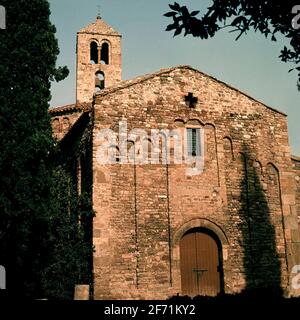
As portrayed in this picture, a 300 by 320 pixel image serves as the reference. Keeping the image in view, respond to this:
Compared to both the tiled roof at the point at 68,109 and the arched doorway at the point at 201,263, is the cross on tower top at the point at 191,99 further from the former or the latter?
the tiled roof at the point at 68,109

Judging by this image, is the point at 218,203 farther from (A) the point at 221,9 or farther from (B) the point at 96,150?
(A) the point at 221,9

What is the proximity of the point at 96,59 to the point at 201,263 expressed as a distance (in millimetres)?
18145

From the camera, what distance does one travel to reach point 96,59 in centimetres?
2855

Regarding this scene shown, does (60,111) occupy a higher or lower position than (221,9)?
higher

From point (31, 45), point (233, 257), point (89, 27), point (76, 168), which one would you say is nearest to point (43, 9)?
point (31, 45)

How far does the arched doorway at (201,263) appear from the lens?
46.1 ft

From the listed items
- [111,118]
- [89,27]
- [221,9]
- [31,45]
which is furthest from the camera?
[89,27]

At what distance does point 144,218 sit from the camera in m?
13.9

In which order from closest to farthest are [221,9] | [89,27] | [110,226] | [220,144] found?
1. [221,9]
2. [110,226]
3. [220,144]
4. [89,27]

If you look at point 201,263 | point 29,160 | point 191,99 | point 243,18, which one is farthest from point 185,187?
point 243,18

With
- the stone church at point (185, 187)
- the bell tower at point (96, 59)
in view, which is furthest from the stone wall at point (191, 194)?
the bell tower at point (96, 59)

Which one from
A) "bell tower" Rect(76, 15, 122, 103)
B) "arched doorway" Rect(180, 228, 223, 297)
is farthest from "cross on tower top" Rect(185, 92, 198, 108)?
"bell tower" Rect(76, 15, 122, 103)

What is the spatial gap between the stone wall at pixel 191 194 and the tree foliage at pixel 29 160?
1.57m

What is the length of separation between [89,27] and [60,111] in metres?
8.04
